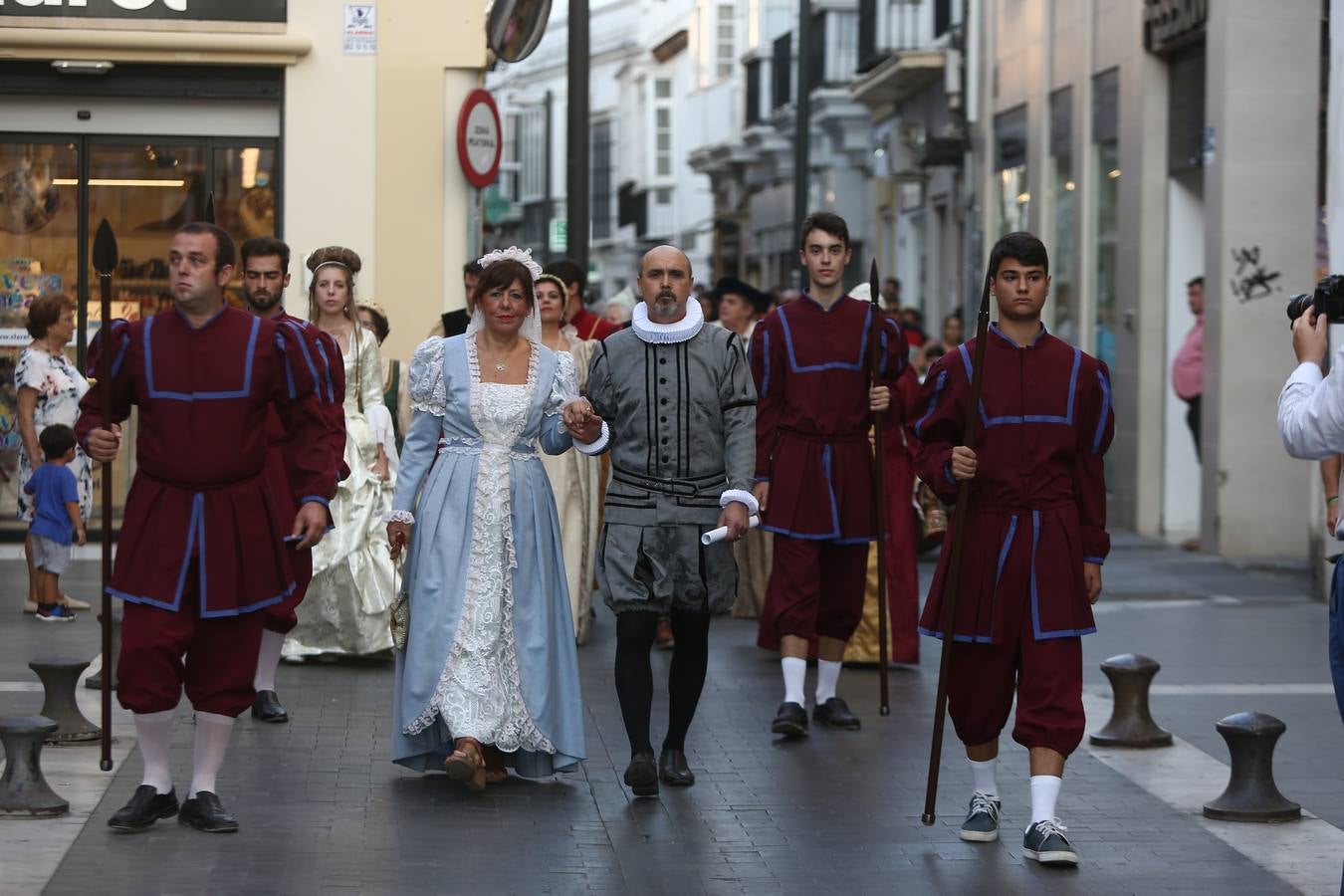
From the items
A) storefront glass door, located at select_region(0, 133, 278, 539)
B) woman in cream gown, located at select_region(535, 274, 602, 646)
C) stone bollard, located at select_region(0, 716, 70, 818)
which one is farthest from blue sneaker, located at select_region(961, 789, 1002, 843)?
storefront glass door, located at select_region(0, 133, 278, 539)

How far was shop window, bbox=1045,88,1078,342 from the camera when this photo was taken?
22.3 m

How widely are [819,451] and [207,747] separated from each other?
3195mm

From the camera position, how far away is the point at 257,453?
721cm

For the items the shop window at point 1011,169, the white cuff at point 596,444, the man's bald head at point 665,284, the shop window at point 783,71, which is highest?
the shop window at point 783,71

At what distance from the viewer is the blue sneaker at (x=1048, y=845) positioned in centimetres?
684

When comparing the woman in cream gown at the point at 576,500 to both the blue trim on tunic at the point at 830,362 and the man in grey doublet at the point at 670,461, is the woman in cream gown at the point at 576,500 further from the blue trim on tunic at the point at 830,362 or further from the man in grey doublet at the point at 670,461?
the man in grey doublet at the point at 670,461

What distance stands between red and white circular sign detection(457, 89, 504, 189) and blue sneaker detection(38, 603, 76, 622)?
522cm

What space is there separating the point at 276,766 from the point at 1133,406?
1268 centimetres

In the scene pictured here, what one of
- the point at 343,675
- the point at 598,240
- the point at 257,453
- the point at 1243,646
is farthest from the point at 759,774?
the point at 598,240

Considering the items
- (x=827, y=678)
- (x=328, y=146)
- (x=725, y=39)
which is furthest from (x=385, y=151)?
(x=725, y=39)

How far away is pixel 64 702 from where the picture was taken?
866 cm

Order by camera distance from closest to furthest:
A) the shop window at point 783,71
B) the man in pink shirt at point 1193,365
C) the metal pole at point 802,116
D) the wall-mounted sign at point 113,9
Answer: the wall-mounted sign at point 113,9, the man in pink shirt at point 1193,365, the metal pole at point 802,116, the shop window at point 783,71

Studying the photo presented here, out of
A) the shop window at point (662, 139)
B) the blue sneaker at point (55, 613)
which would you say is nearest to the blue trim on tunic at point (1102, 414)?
the blue sneaker at point (55, 613)

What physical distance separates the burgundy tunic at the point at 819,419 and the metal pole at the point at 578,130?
5.95 meters
